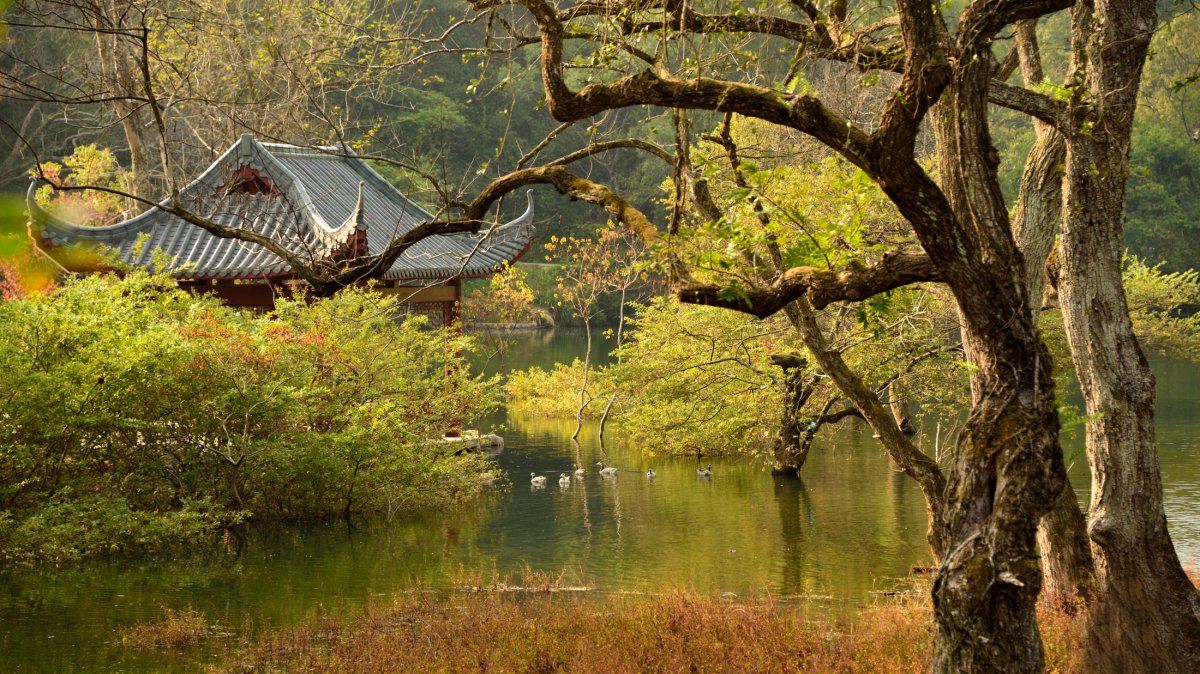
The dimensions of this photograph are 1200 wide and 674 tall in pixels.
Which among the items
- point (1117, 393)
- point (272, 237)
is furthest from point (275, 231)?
point (1117, 393)

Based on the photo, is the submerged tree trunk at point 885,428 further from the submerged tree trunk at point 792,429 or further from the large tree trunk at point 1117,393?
the submerged tree trunk at point 792,429

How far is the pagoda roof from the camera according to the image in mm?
16875

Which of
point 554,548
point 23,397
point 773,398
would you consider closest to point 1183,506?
point 773,398

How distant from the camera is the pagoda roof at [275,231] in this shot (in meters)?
16.9

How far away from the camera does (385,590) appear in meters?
11.5

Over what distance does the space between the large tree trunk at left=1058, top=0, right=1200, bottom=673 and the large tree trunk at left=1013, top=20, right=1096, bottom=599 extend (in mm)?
396

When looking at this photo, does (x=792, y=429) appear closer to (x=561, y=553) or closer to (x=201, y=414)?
(x=561, y=553)

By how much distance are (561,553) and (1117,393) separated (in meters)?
7.81

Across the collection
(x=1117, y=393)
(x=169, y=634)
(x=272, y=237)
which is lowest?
(x=169, y=634)

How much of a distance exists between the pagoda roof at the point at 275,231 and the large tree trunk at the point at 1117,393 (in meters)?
10.4

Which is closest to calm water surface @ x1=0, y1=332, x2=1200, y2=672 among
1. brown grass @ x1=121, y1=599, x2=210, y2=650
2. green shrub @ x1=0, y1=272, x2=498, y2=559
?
brown grass @ x1=121, y1=599, x2=210, y2=650

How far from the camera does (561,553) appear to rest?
1336 centimetres

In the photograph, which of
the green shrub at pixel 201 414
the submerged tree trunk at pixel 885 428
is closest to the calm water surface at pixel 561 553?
the green shrub at pixel 201 414

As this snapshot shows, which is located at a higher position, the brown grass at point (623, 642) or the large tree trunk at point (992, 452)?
the large tree trunk at point (992, 452)
